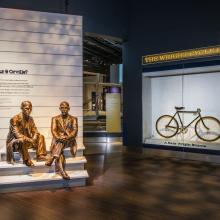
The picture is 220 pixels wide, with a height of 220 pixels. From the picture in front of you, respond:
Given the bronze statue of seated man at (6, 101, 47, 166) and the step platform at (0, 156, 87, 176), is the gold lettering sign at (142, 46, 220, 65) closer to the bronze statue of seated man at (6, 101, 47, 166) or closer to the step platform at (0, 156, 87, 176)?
the step platform at (0, 156, 87, 176)

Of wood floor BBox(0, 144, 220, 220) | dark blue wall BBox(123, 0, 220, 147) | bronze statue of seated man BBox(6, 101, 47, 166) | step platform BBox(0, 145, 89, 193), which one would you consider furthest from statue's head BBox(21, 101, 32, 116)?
dark blue wall BBox(123, 0, 220, 147)

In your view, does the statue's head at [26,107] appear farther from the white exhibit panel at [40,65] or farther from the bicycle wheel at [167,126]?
the bicycle wheel at [167,126]

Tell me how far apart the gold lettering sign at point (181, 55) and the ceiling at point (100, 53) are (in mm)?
1524

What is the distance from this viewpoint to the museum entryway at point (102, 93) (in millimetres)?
12453

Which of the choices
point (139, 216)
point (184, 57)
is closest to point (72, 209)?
point (139, 216)

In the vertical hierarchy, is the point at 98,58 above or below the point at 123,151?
above

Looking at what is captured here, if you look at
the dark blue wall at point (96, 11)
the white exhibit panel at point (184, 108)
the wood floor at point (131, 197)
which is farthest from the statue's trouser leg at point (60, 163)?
the white exhibit panel at point (184, 108)

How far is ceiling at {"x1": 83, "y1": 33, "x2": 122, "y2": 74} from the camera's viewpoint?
38.4ft

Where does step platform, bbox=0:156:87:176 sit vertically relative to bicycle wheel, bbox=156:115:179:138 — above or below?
below

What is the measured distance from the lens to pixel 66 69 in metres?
6.09

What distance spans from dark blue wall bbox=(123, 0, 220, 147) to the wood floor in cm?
235

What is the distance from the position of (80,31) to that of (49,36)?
1.80 ft

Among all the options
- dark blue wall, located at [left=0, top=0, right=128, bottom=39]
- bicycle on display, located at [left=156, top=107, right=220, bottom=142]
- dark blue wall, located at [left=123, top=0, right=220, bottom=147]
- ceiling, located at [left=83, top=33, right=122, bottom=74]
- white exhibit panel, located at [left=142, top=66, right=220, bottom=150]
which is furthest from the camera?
ceiling, located at [left=83, top=33, right=122, bottom=74]

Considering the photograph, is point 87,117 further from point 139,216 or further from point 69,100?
point 139,216
